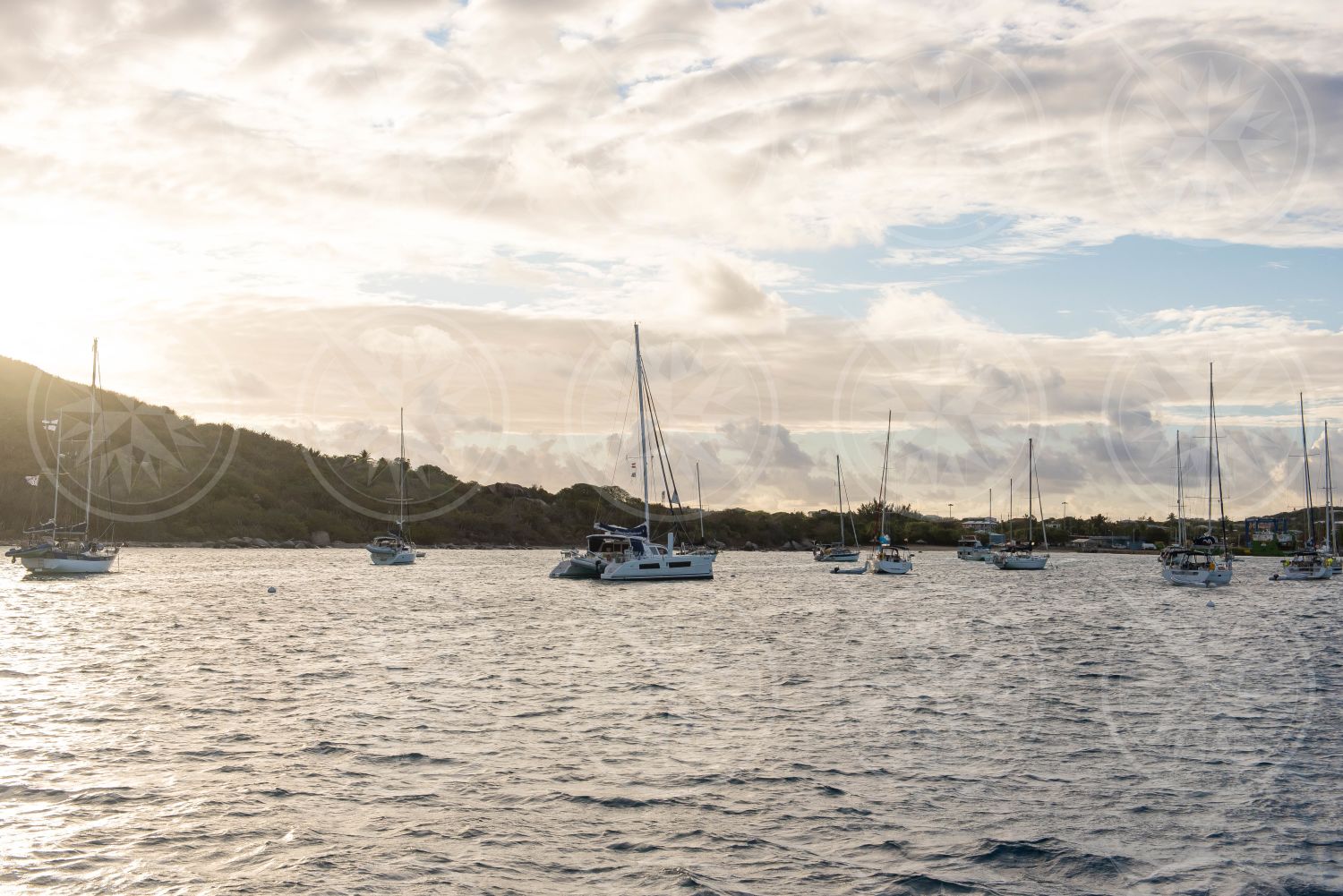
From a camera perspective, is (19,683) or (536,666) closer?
(19,683)

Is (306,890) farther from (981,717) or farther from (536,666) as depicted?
(536,666)

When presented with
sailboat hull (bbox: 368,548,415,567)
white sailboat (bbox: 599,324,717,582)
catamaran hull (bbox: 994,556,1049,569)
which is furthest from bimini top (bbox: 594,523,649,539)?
catamaran hull (bbox: 994,556,1049,569)

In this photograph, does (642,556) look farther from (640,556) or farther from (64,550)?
(64,550)

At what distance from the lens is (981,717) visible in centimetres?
3225

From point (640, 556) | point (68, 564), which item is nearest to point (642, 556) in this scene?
point (640, 556)

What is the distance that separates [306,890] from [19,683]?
27.2m

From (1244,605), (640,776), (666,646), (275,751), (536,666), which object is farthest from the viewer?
(1244,605)

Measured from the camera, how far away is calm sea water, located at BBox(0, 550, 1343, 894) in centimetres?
→ 1744

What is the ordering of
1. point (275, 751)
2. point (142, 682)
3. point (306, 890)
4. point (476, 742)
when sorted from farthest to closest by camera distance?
1. point (142, 682)
2. point (476, 742)
3. point (275, 751)
4. point (306, 890)

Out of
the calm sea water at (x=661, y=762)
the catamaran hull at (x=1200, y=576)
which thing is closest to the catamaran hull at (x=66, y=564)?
the calm sea water at (x=661, y=762)

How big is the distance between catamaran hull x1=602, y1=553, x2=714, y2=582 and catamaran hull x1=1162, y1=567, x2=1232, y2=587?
52990 millimetres

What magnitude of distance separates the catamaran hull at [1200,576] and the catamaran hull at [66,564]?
367ft

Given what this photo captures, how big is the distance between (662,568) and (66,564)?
2223 inches

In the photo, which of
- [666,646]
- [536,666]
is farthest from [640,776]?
[666,646]
